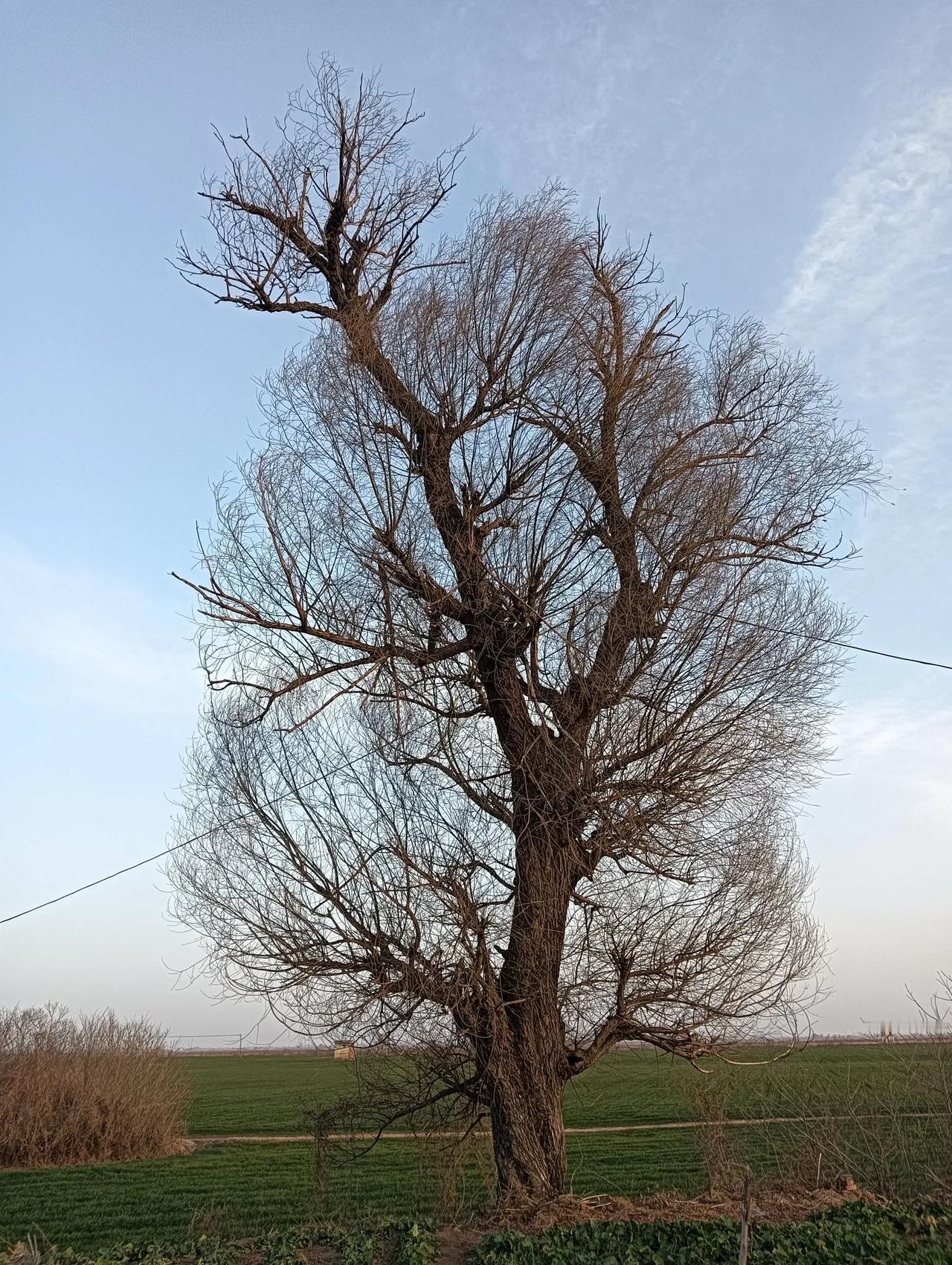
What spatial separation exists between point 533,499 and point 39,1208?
18.1 metres

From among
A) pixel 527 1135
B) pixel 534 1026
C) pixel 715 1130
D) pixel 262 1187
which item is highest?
pixel 534 1026

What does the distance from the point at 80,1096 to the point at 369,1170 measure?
11.5 meters

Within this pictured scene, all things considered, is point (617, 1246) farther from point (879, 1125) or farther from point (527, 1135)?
point (879, 1125)

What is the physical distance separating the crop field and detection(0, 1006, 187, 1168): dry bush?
1550mm

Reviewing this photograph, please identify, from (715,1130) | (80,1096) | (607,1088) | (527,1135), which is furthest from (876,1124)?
(80,1096)

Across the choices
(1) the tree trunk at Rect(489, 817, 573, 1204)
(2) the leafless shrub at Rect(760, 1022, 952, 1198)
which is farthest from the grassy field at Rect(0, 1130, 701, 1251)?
(2) the leafless shrub at Rect(760, 1022, 952, 1198)

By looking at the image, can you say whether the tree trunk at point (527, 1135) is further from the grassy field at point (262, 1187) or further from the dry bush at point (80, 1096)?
the dry bush at point (80, 1096)

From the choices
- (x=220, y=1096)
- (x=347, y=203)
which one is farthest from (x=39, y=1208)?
(x=220, y=1096)

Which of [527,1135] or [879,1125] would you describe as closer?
[527,1135]

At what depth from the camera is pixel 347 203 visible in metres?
11.0

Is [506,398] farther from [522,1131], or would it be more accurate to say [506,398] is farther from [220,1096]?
[220,1096]

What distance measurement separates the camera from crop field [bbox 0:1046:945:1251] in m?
10.9

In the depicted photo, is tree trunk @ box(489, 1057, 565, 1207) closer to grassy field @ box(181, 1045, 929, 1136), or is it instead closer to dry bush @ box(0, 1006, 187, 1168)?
grassy field @ box(181, 1045, 929, 1136)

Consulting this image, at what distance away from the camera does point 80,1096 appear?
2898 centimetres
